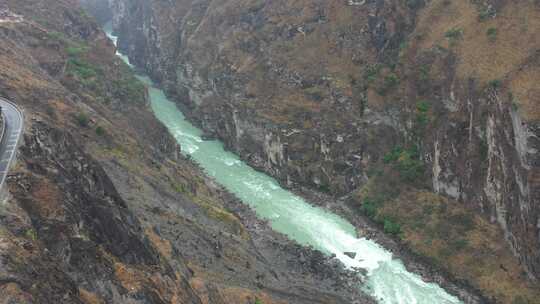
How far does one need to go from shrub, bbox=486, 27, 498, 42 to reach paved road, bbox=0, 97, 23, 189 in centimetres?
5104

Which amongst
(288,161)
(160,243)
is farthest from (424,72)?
(160,243)

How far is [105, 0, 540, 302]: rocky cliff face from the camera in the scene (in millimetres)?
51875

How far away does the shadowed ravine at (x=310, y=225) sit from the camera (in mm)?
48844

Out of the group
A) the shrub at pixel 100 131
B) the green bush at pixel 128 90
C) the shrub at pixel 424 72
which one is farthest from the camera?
the green bush at pixel 128 90


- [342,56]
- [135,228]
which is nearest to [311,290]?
[135,228]

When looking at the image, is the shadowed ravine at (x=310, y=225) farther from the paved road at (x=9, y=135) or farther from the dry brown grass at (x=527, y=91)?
the paved road at (x=9, y=135)

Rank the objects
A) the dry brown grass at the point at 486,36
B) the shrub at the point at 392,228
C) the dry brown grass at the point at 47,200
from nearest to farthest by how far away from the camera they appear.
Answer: the dry brown grass at the point at 47,200
the dry brown grass at the point at 486,36
the shrub at the point at 392,228

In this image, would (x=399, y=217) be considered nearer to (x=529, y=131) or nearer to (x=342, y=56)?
(x=529, y=131)

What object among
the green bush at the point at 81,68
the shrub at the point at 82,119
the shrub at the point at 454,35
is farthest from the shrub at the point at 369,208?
the green bush at the point at 81,68

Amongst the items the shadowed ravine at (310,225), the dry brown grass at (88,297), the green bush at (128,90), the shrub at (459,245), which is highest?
the dry brown grass at (88,297)

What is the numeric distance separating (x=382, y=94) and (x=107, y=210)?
50.0 metres

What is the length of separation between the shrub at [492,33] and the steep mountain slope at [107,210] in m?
32.8

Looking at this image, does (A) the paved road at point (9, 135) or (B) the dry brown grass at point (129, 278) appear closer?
(B) the dry brown grass at point (129, 278)

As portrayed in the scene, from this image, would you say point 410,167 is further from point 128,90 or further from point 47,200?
point 47,200
